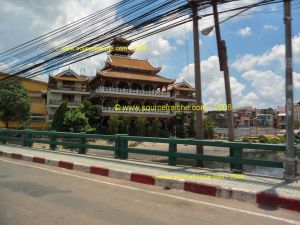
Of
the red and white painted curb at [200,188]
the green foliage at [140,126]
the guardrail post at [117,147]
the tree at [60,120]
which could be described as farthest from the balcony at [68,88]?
the red and white painted curb at [200,188]

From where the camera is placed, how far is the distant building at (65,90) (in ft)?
185

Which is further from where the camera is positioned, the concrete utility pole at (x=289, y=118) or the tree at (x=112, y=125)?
the tree at (x=112, y=125)

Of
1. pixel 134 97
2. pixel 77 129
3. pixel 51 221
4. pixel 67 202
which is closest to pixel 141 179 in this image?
pixel 67 202

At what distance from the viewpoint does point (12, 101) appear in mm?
44969

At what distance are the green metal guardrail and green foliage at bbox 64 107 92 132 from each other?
66.7 feet

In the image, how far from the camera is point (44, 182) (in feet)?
30.3

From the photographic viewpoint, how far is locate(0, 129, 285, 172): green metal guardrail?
9.43 meters

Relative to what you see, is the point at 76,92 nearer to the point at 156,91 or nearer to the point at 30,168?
the point at 156,91

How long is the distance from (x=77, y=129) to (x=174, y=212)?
123 ft

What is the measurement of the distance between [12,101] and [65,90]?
12651 mm

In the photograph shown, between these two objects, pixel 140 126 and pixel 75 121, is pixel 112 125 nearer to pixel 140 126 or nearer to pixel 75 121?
pixel 140 126

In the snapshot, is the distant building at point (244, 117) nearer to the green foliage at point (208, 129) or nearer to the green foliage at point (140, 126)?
the green foliage at point (208, 129)

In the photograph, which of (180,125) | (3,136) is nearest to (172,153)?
(3,136)

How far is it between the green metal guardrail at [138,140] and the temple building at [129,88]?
1290 inches
